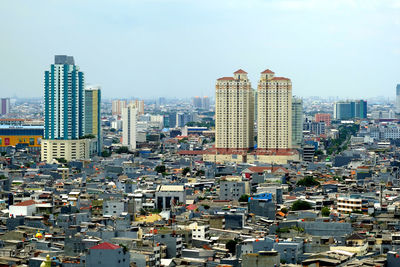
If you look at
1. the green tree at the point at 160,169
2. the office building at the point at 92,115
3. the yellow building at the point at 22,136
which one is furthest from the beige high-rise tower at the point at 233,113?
the yellow building at the point at 22,136

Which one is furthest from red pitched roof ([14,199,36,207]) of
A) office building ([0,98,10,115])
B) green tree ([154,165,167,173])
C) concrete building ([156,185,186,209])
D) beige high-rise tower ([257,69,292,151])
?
office building ([0,98,10,115])

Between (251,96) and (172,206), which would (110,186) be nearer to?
(172,206)

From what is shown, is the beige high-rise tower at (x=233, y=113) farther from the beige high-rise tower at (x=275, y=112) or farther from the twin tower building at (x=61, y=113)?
the twin tower building at (x=61, y=113)

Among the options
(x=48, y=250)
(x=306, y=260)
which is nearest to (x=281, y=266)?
(x=306, y=260)

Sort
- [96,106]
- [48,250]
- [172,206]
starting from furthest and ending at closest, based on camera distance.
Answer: [96,106], [172,206], [48,250]

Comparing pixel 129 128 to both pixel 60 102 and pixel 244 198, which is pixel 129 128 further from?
pixel 244 198

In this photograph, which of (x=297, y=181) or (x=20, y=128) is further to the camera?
(x=20, y=128)
